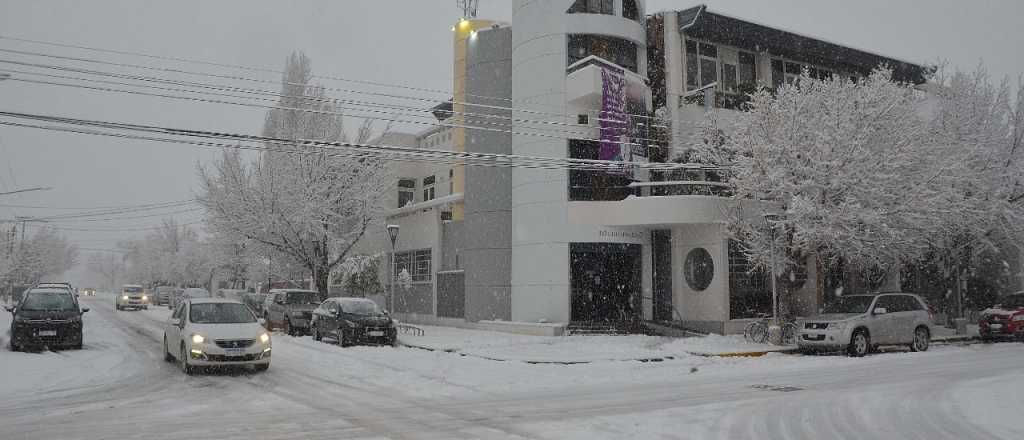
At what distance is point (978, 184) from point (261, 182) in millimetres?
28064

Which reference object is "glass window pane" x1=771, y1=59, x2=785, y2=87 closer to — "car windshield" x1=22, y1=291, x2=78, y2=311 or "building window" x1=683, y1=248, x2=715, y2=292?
"building window" x1=683, y1=248, x2=715, y2=292

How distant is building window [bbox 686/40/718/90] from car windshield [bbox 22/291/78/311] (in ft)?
73.7

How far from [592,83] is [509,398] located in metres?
15.4

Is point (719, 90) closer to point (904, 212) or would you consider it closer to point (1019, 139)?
point (904, 212)

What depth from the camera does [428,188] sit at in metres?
37.7

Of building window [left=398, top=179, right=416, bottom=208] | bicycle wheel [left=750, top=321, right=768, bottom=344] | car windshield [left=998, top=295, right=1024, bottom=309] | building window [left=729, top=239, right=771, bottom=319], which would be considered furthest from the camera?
building window [left=398, top=179, right=416, bottom=208]

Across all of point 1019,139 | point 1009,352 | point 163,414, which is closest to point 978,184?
point 1019,139

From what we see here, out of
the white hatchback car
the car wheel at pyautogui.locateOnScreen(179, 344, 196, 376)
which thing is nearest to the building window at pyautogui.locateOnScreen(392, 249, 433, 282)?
the white hatchback car

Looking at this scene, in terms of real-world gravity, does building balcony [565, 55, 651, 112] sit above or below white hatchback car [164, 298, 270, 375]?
above

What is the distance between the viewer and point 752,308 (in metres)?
25.5

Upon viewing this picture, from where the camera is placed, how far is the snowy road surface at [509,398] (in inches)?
330

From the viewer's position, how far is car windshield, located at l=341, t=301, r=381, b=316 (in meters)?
21.4

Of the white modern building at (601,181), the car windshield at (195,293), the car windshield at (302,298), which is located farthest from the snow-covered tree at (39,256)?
the white modern building at (601,181)

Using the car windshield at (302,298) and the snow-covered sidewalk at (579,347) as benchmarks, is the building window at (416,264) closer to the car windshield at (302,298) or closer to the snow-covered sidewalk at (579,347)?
the car windshield at (302,298)
